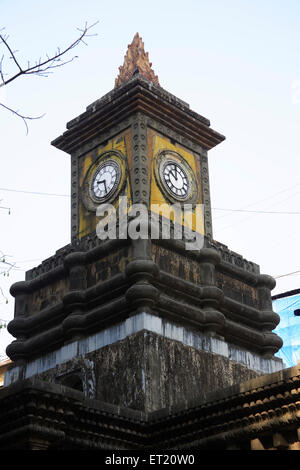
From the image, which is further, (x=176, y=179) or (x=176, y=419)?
(x=176, y=179)

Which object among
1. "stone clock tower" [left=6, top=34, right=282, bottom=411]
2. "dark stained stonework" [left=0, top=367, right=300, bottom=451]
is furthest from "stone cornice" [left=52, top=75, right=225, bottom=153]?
"dark stained stonework" [left=0, top=367, right=300, bottom=451]

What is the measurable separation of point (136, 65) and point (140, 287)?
410 inches

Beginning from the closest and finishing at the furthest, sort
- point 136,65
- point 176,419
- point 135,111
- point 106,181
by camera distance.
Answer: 1. point 176,419
2. point 135,111
3. point 106,181
4. point 136,65

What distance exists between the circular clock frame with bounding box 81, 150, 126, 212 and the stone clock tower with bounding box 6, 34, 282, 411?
0.16 ft

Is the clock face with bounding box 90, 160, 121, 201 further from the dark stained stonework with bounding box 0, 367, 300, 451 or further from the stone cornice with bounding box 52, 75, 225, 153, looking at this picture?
the dark stained stonework with bounding box 0, 367, 300, 451

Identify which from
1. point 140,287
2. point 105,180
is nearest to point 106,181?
point 105,180

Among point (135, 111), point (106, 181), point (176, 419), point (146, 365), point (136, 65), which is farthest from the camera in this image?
point (136, 65)

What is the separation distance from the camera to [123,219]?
24.3m

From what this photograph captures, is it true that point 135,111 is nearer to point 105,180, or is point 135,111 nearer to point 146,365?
point 105,180

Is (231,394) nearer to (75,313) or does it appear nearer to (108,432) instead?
(108,432)

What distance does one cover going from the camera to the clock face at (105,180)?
2618 cm

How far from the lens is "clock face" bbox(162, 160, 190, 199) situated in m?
26.2

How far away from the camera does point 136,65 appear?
28922mm
